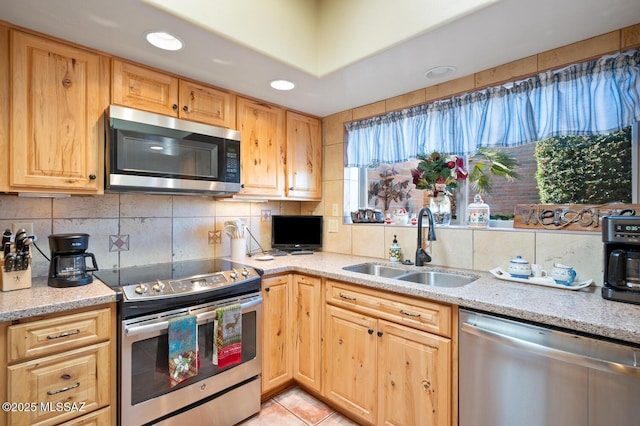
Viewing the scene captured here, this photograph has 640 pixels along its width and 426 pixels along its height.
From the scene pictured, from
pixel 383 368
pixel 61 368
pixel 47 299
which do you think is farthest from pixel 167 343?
pixel 383 368

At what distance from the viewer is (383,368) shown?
→ 1655mm

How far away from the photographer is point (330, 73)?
1.91 meters

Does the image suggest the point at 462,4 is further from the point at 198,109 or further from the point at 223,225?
the point at 223,225

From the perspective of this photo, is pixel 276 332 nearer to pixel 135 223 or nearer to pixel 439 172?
pixel 135 223

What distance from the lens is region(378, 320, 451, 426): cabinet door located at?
4.69ft

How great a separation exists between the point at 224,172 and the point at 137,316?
991 millimetres

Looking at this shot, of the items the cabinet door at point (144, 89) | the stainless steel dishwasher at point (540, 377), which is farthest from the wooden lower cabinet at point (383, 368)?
the cabinet door at point (144, 89)

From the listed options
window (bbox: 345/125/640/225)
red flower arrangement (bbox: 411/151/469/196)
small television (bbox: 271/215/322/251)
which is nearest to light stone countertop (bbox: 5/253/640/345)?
window (bbox: 345/125/640/225)

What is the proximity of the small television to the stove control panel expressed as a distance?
71cm

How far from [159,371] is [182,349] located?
0.15 meters

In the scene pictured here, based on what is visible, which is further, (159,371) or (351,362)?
(351,362)

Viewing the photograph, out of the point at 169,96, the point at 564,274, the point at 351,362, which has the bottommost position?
the point at 351,362

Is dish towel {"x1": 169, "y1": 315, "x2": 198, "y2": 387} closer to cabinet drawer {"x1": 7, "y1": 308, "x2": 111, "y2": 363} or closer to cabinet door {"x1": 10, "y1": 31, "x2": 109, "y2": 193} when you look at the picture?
cabinet drawer {"x1": 7, "y1": 308, "x2": 111, "y2": 363}

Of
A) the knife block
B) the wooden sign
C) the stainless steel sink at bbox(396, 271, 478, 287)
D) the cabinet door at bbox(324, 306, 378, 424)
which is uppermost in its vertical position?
the wooden sign
